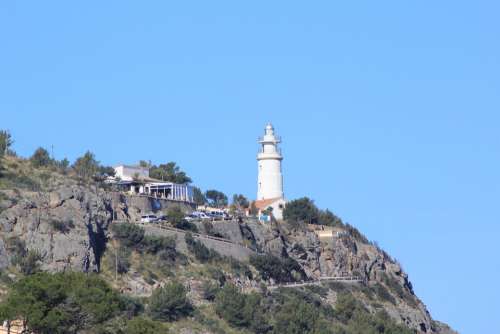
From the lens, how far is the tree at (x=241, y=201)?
134 metres

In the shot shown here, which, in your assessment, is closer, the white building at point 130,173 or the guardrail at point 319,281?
the guardrail at point 319,281

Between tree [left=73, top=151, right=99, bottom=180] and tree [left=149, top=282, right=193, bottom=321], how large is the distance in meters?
17.3

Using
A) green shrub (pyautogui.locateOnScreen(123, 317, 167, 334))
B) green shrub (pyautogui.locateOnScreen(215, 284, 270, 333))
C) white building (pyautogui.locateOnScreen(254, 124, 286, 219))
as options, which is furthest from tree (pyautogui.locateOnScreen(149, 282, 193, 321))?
white building (pyautogui.locateOnScreen(254, 124, 286, 219))

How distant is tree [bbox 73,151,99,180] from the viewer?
11969cm

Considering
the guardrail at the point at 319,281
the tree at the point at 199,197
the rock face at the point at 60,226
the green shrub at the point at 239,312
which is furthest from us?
the tree at the point at 199,197

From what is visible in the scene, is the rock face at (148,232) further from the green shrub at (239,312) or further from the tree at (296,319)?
the tree at (296,319)

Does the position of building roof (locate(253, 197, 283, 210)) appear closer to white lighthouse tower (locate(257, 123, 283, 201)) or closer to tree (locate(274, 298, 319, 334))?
white lighthouse tower (locate(257, 123, 283, 201))

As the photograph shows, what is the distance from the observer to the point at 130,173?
127125 millimetres

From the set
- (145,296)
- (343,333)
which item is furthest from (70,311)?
(343,333)

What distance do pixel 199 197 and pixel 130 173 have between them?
667cm

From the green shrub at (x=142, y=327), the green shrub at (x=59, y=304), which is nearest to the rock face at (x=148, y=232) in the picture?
the green shrub at (x=59, y=304)

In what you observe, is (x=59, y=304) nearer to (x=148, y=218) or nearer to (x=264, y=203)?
(x=148, y=218)

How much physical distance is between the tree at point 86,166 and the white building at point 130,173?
158 cm

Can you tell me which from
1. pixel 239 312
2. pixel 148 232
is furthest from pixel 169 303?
pixel 148 232
